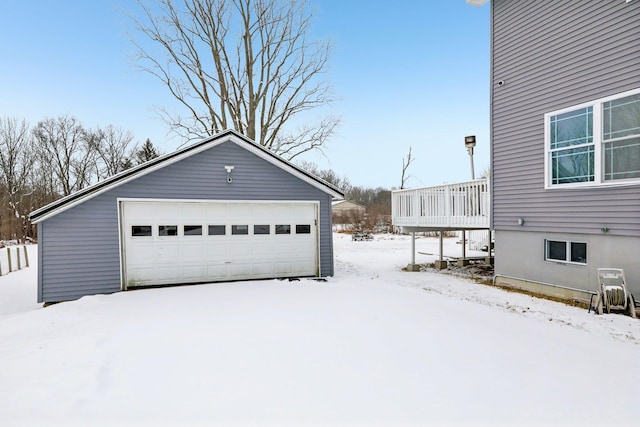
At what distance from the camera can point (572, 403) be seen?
311cm

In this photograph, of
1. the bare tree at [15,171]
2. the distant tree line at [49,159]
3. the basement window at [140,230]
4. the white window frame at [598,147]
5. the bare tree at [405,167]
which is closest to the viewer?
the white window frame at [598,147]

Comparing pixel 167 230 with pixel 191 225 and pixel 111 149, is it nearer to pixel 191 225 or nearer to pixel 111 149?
pixel 191 225

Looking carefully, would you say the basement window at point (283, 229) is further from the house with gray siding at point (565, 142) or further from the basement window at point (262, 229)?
the house with gray siding at point (565, 142)

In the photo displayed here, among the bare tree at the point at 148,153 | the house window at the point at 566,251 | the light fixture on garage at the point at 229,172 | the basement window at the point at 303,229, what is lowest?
the house window at the point at 566,251

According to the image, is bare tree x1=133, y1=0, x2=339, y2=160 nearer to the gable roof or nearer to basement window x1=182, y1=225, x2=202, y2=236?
the gable roof

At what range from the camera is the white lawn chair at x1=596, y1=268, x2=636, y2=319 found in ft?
20.1

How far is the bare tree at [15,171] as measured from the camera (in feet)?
85.2

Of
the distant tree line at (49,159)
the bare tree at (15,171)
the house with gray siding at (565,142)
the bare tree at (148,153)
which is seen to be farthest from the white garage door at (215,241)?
the bare tree at (15,171)

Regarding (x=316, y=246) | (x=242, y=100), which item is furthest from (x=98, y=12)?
(x=316, y=246)

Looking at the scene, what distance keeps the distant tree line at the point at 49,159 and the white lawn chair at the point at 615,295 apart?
94.7ft

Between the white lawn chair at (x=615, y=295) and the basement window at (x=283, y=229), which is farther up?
the basement window at (x=283, y=229)

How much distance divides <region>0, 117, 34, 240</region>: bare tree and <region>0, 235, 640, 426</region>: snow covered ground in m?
26.2

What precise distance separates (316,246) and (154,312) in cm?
466

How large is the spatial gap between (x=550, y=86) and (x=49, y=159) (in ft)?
125
